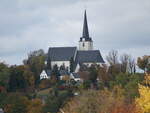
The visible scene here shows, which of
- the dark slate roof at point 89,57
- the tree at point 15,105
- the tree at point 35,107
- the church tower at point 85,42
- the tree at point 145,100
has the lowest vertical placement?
the tree at point 35,107

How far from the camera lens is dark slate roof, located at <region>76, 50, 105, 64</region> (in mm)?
176850

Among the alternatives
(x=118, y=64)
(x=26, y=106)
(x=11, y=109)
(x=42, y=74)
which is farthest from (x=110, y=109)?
(x=42, y=74)

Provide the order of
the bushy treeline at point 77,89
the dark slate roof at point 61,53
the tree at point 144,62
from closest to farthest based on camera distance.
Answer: the bushy treeline at point 77,89 < the tree at point 144,62 < the dark slate roof at point 61,53

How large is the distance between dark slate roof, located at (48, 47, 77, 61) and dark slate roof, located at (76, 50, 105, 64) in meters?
2.26

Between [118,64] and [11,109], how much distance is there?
51.9 meters

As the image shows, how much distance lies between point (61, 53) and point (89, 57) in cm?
776

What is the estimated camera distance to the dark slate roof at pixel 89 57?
177 m

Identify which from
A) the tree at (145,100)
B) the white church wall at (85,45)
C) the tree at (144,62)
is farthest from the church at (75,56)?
the tree at (145,100)

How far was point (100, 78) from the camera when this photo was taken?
12281cm

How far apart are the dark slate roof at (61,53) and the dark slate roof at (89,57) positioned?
7.41ft

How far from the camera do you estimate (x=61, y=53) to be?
18300 cm

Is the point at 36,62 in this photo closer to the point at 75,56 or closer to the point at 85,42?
the point at 75,56

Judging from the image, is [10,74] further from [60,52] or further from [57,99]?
[60,52]

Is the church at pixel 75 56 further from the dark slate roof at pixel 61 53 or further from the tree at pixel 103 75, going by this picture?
the tree at pixel 103 75
